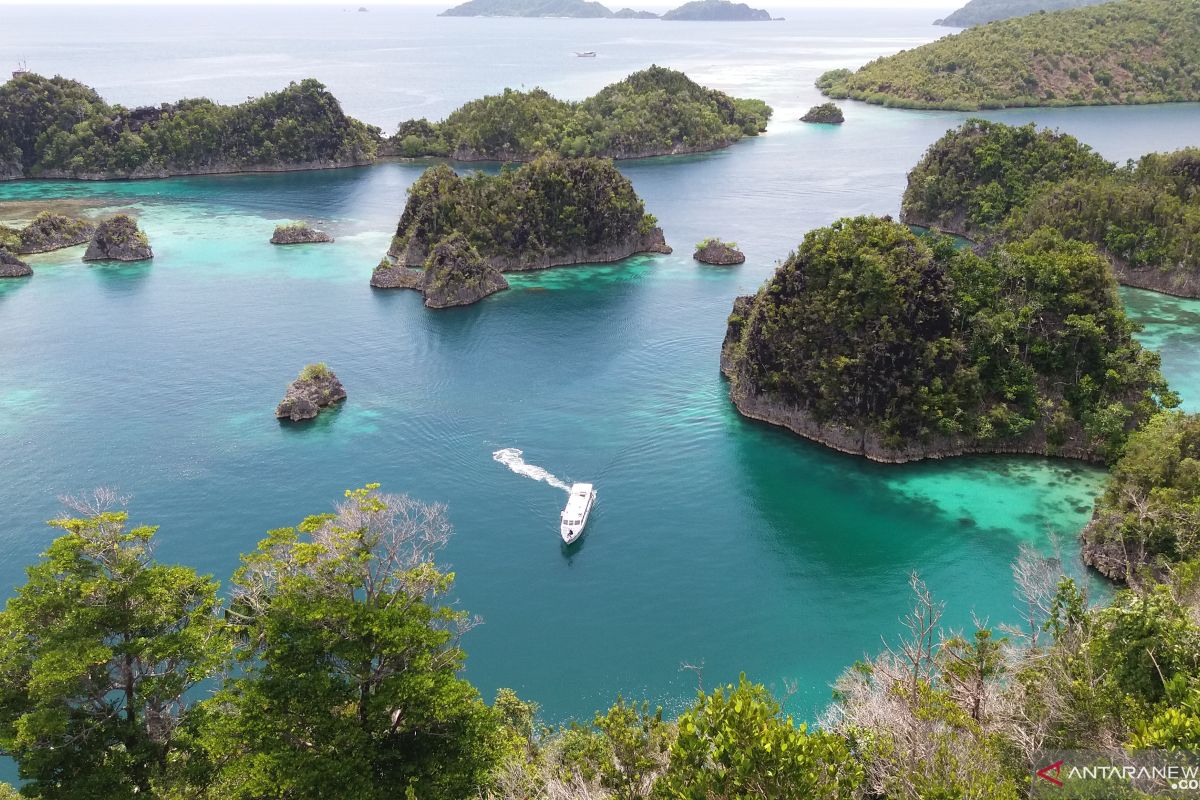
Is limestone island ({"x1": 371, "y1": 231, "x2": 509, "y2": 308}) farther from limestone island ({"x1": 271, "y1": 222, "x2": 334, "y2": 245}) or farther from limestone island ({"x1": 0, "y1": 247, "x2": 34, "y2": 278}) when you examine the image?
limestone island ({"x1": 0, "y1": 247, "x2": 34, "y2": 278})

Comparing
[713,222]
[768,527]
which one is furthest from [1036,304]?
[713,222]

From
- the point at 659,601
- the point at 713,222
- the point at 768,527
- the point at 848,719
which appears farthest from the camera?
the point at 713,222

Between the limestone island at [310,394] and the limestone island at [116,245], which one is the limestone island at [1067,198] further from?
the limestone island at [116,245]

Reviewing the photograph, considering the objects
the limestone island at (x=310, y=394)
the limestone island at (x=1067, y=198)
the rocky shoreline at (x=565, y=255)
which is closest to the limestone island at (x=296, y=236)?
the rocky shoreline at (x=565, y=255)

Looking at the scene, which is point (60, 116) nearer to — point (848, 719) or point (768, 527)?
point (768, 527)

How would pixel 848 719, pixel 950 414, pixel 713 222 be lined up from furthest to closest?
pixel 713 222, pixel 950 414, pixel 848 719

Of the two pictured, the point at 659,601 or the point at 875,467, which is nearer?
the point at 659,601

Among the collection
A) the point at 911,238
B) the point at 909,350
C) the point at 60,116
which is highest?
the point at 60,116

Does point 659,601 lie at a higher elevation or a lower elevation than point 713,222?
lower
